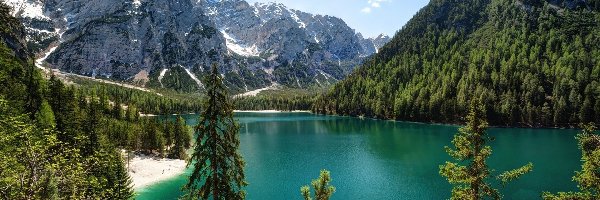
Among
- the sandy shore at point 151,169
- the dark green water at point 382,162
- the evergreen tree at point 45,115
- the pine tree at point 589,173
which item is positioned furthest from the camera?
the sandy shore at point 151,169

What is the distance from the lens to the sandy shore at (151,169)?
294 ft

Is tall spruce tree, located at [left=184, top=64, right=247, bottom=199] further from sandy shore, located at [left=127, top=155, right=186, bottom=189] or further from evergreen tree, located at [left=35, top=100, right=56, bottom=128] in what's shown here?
sandy shore, located at [left=127, top=155, right=186, bottom=189]

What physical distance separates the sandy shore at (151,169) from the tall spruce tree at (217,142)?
68.0 m

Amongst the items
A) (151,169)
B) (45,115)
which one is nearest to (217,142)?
(45,115)

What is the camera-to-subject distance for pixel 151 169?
→ 3871 inches

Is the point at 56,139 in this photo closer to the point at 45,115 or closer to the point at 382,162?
the point at 45,115

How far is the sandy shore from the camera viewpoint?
89750 mm

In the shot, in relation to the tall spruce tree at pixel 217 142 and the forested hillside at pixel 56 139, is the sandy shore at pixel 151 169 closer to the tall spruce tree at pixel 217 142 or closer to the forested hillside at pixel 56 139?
the forested hillside at pixel 56 139

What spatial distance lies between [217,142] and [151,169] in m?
81.4

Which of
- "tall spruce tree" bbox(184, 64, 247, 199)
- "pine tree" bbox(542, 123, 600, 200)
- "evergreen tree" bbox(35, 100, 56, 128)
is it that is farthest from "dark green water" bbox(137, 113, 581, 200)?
"tall spruce tree" bbox(184, 64, 247, 199)

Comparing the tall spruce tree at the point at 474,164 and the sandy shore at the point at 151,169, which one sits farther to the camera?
the sandy shore at the point at 151,169

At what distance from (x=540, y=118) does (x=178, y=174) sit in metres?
150

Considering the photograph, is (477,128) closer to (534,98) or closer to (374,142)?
(374,142)

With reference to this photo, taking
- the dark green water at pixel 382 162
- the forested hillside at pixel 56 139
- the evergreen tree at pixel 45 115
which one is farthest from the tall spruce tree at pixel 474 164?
the evergreen tree at pixel 45 115
